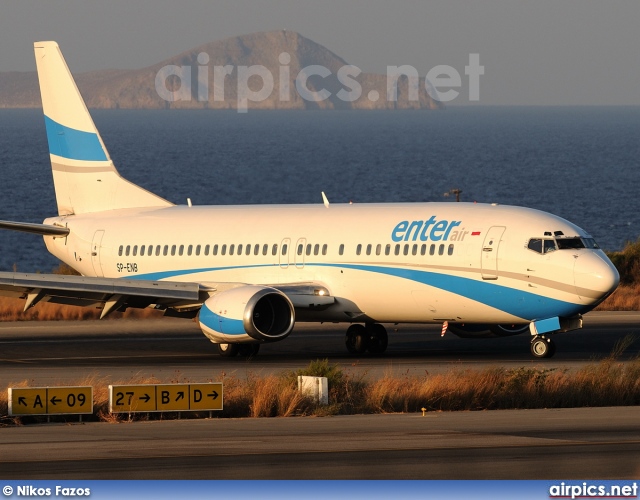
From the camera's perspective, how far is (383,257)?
35.8m

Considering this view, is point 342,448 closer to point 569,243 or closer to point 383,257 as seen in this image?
point 569,243

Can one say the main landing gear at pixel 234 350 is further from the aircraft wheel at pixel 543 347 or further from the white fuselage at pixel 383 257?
the aircraft wheel at pixel 543 347

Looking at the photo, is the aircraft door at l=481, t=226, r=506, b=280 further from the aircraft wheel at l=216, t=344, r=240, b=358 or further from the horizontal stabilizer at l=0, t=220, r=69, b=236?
the horizontal stabilizer at l=0, t=220, r=69, b=236

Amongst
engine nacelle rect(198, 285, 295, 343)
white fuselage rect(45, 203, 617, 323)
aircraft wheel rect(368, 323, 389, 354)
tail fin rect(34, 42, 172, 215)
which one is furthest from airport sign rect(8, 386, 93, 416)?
tail fin rect(34, 42, 172, 215)

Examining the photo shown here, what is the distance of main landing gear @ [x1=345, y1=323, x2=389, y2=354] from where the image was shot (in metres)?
38.0

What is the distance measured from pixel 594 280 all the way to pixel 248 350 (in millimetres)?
9726

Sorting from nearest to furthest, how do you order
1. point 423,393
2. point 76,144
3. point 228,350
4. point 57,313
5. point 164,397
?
point 164,397 < point 423,393 < point 228,350 < point 76,144 < point 57,313

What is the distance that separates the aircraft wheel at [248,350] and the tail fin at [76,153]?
7.65 m

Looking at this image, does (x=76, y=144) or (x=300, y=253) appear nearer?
(x=300, y=253)

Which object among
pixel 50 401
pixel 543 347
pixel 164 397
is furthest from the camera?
pixel 543 347

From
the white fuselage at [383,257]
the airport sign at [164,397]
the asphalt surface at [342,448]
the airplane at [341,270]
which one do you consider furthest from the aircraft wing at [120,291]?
the asphalt surface at [342,448]

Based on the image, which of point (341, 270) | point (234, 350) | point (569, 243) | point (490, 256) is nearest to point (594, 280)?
point (569, 243)

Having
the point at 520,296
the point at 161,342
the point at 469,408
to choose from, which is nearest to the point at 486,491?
the point at 469,408

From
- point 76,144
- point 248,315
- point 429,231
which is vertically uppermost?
point 76,144
